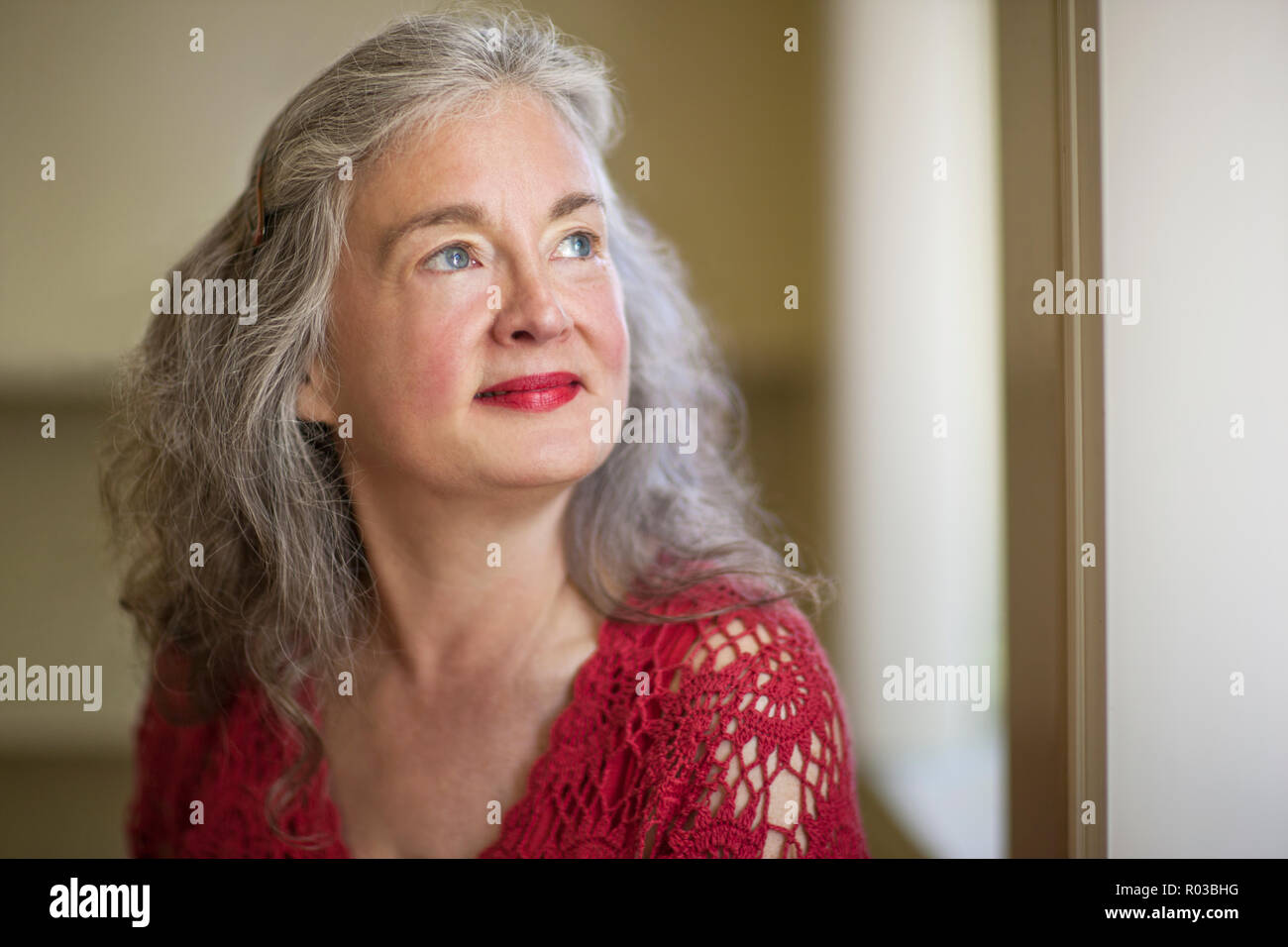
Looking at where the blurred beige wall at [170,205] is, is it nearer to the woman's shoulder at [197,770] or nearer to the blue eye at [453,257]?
the woman's shoulder at [197,770]

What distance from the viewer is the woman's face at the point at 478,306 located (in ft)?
3.32

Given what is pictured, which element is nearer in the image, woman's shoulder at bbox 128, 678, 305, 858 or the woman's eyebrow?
the woman's eyebrow

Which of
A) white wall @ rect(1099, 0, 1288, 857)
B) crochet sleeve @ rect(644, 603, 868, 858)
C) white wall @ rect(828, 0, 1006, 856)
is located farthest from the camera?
white wall @ rect(828, 0, 1006, 856)

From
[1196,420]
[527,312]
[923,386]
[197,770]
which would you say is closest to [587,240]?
[527,312]

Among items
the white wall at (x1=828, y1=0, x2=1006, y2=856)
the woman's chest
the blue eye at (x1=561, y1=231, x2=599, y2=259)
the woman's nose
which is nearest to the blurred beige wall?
the white wall at (x1=828, y1=0, x2=1006, y2=856)

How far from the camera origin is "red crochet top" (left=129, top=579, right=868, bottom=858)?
978mm

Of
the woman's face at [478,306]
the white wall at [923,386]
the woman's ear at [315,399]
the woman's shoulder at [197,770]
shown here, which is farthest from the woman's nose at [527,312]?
the woman's shoulder at [197,770]

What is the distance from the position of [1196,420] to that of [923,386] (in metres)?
0.32

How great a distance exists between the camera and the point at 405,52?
3.41 ft

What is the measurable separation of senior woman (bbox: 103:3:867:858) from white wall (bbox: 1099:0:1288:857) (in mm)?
372

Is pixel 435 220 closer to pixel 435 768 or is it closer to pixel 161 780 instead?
pixel 435 768

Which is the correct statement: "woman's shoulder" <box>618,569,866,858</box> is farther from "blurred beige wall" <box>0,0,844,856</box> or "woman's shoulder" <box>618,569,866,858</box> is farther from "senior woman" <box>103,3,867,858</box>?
"blurred beige wall" <box>0,0,844,856</box>
